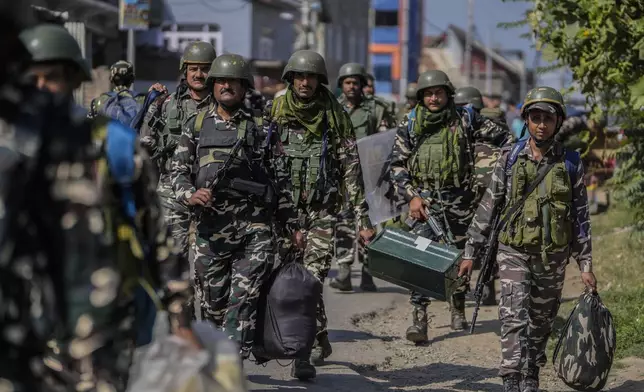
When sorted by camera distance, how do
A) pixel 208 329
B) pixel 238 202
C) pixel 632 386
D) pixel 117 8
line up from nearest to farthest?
pixel 208 329, pixel 238 202, pixel 632 386, pixel 117 8

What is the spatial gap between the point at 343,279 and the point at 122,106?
10.3ft

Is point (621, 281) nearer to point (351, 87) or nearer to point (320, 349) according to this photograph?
point (351, 87)

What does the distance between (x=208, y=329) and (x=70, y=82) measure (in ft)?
3.05

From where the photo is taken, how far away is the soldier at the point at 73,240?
3.84 metres

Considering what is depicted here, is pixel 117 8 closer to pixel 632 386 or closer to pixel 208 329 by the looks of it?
pixel 632 386

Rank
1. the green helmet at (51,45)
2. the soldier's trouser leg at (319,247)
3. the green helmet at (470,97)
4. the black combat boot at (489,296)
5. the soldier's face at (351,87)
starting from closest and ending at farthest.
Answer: the green helmet at (51,45) < the soldier's trouser leg at (319,247) < the black combat boot at (489,296) < the green helmet at (470,97) < the soldier's face at (351,87)

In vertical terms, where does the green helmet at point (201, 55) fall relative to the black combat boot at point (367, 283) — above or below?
above

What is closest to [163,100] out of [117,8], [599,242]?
[599,242]

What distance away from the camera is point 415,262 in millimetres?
8547

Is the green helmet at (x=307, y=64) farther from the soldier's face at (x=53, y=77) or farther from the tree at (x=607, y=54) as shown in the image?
the soldier's face at (x=53, y=77)

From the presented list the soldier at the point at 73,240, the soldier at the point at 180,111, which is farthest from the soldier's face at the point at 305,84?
the soldier at the point at 73,240

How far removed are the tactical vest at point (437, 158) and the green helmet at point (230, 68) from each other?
8.12ft

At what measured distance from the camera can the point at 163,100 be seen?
9422 mm

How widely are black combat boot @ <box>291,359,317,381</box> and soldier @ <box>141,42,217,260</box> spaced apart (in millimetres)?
1230
